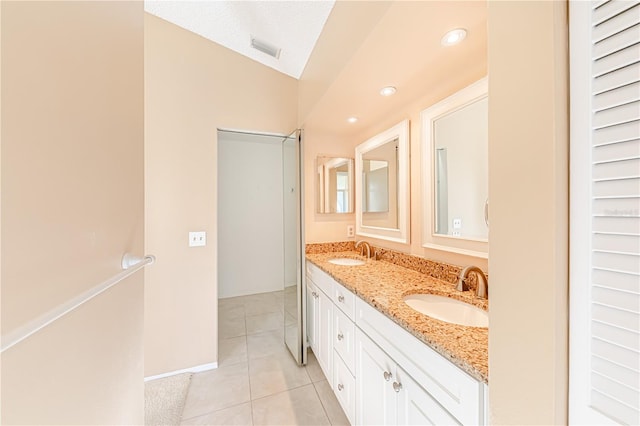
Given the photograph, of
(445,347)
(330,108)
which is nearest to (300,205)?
(330,108)

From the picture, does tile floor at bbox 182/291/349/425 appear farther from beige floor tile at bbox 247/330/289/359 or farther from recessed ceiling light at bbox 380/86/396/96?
recessed ceiling light at bbox 380/86/396/96

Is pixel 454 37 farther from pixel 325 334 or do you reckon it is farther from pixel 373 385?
pixel 325 334

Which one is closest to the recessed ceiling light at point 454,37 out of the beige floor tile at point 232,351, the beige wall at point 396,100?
the beige wall at point 396,100

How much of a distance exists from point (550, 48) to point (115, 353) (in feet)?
4.00

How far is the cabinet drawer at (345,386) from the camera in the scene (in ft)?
4.23

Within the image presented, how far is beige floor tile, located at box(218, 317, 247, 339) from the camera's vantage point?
8.21 ft

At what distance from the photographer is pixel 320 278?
180 centimetres

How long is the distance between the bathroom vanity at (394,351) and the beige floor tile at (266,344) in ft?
1.88

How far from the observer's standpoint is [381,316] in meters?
1.03

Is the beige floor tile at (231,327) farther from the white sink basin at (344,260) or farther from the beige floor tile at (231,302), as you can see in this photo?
the white sink basin at (344,260)

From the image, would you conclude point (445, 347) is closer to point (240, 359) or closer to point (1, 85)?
point (1, 85)

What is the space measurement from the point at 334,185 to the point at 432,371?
182 cm

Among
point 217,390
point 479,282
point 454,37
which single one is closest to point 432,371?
point 479,282

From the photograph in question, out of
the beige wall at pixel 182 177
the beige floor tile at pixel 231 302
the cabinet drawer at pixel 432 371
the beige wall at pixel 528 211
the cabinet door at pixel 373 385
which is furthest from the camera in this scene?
the beige floor tile at pixel 231 302
